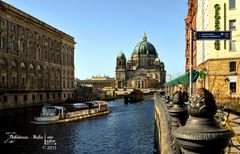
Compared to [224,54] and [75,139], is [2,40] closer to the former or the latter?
[75,139]

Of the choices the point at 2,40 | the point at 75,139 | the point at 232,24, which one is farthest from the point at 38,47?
the point at 232,24

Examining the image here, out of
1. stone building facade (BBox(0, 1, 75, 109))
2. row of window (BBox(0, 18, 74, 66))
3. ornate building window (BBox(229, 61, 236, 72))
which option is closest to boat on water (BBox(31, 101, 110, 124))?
stone building facade (BBox(0, 1, 75, 109))

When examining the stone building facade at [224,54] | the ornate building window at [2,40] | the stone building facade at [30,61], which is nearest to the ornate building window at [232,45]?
the stone building facade at [224,54]

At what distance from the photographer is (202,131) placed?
4055 millimetres

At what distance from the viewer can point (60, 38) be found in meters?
89.1

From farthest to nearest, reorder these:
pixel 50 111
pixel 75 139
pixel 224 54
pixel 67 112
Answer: pixel 67 112
pixel 50 111
pixel 224 54
pixel 75 139

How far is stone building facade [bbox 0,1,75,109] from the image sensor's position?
197ft

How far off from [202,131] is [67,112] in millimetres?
49075

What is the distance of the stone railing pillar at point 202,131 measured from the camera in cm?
399

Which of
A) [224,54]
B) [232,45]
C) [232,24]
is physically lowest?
[224,54]

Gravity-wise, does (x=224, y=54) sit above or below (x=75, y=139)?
above

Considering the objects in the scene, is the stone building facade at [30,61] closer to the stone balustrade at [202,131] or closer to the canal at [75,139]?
the canal at [75,139]

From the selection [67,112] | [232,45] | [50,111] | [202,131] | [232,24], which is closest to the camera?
[202,131]

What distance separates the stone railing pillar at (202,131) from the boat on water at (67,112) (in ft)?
139
